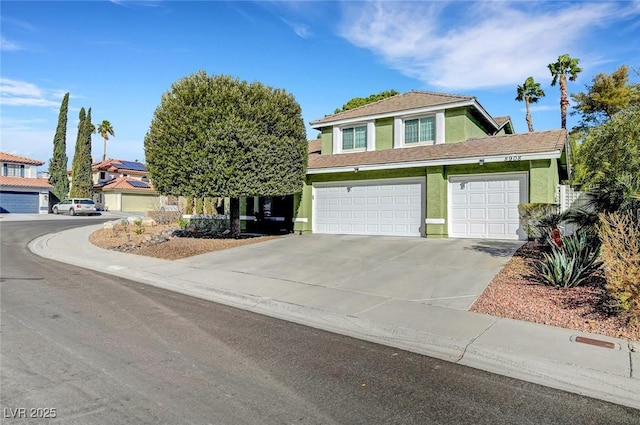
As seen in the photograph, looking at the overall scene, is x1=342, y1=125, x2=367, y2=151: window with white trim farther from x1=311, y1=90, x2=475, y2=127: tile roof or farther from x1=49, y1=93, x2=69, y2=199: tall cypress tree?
x1=49, y1=93, x2=69, y2=199: tall cypress tree

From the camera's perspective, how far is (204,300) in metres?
8.51

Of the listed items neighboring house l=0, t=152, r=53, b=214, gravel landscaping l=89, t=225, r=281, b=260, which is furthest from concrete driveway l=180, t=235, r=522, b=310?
neighboring house l=0, t=152, r=53, b=214

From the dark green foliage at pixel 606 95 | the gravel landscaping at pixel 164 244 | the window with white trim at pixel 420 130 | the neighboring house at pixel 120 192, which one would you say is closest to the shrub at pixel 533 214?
the window with white trim at pixel 420 130

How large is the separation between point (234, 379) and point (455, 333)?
3.22m

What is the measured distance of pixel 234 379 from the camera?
4.58 m

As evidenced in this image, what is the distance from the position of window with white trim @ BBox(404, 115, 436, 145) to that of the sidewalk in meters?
11.1

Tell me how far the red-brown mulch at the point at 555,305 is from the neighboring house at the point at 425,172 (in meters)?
6.15

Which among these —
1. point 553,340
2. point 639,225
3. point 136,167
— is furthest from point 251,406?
point 136,167

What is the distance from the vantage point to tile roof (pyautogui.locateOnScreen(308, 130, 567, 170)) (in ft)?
46.6

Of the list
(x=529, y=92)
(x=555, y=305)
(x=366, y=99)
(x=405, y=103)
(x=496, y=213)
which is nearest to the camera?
(x=555, y=305)

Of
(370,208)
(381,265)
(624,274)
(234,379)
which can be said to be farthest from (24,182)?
(624,274)

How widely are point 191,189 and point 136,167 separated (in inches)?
1856

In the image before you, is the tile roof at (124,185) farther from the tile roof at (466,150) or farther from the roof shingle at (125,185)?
the tile roof at (466,150)

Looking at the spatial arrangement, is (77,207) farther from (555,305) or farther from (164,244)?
(555,305)
